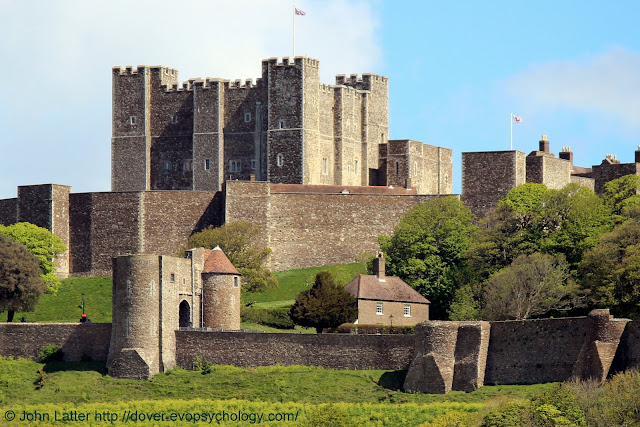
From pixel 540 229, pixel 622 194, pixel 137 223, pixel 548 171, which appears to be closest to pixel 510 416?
pixel 540 229

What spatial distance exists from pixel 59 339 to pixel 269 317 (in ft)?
37.6

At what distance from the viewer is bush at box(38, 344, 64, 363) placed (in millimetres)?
74625

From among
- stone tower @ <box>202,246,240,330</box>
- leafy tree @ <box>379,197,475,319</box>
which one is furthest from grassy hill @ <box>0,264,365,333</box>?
stone tower @ <box>202,246,240,330</box>

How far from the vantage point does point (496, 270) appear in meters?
81.5

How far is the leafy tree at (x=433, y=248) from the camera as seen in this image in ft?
274

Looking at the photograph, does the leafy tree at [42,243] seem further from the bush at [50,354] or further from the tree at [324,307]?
the tree at [324,307]

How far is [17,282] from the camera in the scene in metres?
81.8

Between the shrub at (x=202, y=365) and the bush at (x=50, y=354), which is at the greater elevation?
the bush at (x=50, y=354)

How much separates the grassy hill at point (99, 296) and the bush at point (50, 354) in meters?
11.2

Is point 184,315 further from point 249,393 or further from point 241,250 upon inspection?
point 241,250

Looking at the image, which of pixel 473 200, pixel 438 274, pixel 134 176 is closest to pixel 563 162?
pixel 473 200

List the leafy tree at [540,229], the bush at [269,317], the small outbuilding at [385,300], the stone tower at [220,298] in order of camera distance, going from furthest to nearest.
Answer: the bush at [269,317], the leafy tree at [540,229], the small outbuilding at [385,300], the stone tower at [220,298]

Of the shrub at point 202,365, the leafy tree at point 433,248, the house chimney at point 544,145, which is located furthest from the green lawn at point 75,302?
the house chimney at point 544,145

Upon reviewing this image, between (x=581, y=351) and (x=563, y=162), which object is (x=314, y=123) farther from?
(x=581, y=351)
